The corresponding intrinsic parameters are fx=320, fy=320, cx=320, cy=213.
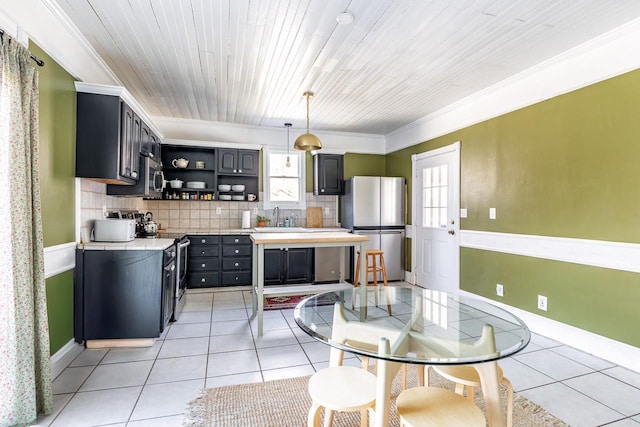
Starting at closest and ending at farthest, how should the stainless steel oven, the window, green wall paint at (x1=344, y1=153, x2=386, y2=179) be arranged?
the stainless steel oven → the window → green wall paint at (x1=344, y1=153, x2=386, y2=179)

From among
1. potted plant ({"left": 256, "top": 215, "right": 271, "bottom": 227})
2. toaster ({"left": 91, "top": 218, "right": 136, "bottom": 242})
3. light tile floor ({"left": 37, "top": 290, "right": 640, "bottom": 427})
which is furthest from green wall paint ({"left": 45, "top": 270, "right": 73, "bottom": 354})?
potted plant ({"left": 256, "top": 215, "right": 271, "bottom": 227})

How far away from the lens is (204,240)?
15.8ft

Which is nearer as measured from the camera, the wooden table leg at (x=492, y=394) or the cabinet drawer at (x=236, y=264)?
the wooden table leg at (x=492, y=394)

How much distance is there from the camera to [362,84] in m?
3.70

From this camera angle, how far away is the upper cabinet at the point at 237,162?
521 cm

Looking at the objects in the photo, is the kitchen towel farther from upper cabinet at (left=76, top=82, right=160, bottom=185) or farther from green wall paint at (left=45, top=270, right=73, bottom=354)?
green wall paint at (left=45, top=270, right=73, bottom=354)

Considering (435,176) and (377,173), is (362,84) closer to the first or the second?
(435,176)

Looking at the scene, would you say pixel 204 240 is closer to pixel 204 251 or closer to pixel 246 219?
pixel 204 251

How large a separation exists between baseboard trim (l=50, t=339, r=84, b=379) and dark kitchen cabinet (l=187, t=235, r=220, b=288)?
6.69 feet

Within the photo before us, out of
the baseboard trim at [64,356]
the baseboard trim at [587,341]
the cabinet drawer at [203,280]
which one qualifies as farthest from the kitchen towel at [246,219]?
the baseboard trim at [587,341]

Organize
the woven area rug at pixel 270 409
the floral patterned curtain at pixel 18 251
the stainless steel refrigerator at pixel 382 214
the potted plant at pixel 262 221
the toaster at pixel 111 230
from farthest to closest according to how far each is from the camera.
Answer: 1. the potted plant at pixel 262 221
2. the stainless steel refrigerator at pixel 382 214
3. the toaster at pixel 111 230
4. the woven area rug at pixel 270 409
5. the floral patterned curtain at pixel 18 251

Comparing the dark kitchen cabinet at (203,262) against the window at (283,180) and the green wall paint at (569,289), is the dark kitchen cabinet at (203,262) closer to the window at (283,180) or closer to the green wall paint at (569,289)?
the window at (283,180)

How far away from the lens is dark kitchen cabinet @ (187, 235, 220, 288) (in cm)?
477

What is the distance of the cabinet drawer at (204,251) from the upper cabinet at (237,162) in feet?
4.07
